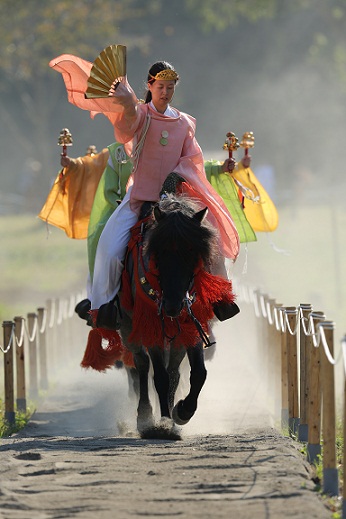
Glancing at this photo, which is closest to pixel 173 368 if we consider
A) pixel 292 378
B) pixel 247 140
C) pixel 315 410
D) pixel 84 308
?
pixel 292 378

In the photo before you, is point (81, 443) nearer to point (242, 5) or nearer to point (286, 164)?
point (242, 5)

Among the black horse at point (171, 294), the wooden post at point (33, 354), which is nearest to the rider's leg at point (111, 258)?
the black horse at point (171, 294)

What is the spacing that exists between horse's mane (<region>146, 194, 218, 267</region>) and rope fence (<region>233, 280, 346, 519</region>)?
854 millimetres

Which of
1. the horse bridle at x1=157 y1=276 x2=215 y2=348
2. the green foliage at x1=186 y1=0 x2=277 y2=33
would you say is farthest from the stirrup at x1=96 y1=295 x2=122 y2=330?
the green foliage at x1=186 y1=0 x2=277 y2=33

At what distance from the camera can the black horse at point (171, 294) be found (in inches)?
284

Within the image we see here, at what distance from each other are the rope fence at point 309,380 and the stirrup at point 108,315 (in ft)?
4.41

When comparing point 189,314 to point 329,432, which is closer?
point 329,432

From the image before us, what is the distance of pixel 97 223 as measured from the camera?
9500 mm

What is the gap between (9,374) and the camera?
30.4ft

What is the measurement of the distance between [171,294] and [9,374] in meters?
2.70

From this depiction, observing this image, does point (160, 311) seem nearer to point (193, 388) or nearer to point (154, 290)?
point (154, 290)

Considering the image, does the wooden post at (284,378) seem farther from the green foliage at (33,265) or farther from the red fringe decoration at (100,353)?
the green foliage at (33,265)

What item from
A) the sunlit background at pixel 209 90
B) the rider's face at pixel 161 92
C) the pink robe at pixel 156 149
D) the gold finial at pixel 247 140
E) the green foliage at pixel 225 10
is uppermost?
the green foliage at pixel 225 10

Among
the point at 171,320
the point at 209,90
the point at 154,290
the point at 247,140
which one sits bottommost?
the point at 171,320
